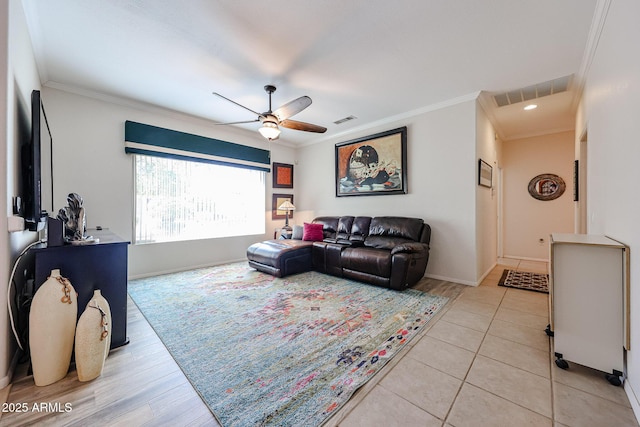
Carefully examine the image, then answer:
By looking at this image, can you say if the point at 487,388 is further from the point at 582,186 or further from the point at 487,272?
the point at 582,186

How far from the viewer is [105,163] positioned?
3.54m

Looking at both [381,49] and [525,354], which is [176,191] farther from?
[525,354]

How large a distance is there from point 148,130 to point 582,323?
17.9 feet

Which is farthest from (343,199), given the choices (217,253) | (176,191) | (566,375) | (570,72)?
(566,375)

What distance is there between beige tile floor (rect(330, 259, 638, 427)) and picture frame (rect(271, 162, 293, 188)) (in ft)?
14.7

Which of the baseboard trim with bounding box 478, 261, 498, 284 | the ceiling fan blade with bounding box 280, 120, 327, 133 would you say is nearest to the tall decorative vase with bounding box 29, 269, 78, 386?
the ceiling fan blade with bounding box 280, 120, 327, 133

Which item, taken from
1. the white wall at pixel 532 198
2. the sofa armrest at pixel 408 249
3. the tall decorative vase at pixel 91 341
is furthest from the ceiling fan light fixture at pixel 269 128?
the white wall at pixel 532 198

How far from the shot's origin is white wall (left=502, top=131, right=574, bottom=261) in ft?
16.3

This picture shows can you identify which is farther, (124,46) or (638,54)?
(124,46)

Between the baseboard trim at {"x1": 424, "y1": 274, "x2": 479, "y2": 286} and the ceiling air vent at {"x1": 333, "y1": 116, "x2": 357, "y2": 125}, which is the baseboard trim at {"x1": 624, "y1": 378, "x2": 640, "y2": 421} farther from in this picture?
the ceiling air vent at {"x1": 333, "y1": 116, "x2": 357, "y2": 125}

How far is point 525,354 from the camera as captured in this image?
1843 mm

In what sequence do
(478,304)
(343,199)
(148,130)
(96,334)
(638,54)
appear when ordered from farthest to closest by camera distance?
(343,199)
(148,130)
(478,304)
(96,334)
(638,54)

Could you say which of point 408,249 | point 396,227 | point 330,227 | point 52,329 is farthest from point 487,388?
point 330,227

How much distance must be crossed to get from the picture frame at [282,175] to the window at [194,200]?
0.33 metres
